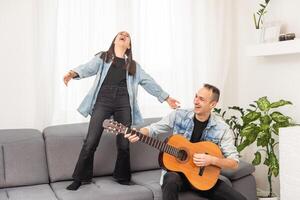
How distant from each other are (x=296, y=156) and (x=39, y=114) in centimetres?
203

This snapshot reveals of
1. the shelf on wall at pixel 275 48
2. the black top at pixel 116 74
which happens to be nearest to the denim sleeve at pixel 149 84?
the black top at pixel 116 74

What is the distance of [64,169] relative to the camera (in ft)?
9.61

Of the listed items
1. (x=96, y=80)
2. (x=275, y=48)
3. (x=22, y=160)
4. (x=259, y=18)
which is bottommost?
(x=22, y=160)

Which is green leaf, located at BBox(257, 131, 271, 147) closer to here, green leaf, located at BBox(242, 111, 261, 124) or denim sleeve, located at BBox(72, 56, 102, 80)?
green leaf, located at BBox(242, 111, 261, 124)

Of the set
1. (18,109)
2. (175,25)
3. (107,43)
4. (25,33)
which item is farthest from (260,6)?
(18,109)

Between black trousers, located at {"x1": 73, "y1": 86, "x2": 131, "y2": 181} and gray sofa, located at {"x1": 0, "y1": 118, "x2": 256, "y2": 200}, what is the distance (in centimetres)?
10

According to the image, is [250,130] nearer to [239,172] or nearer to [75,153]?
[239,172]

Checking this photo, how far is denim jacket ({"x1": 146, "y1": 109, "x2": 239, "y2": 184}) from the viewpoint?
2721 mm

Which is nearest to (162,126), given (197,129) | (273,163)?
(197,129)

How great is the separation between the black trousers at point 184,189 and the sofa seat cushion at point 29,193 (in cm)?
72

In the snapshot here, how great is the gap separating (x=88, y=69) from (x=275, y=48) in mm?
1657

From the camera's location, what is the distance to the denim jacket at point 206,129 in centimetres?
272

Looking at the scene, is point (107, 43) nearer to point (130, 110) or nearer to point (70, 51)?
point (70, 51)

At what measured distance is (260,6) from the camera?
3.83 metres
